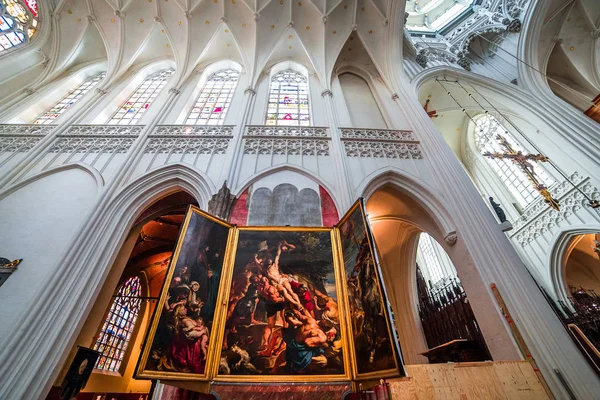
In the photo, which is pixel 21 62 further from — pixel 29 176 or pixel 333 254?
pixel 333 254

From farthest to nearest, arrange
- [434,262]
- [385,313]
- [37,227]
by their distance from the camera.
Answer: [434,262] → [37,227] → [385,313]

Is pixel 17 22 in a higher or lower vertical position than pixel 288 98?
higher

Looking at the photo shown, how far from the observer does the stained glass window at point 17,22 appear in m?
8.44

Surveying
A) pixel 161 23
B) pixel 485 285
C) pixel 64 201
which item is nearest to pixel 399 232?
pixel 485 285

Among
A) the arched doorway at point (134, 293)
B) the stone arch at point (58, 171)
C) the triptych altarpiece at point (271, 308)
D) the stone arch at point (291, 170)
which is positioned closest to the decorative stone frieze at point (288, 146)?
the stone arch at point (291, 170)

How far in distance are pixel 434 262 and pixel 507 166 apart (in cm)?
639

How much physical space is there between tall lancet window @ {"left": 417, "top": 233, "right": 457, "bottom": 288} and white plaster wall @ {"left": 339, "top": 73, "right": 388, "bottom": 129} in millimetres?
7755

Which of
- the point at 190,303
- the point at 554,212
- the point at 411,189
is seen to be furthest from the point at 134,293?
the point at 554,212

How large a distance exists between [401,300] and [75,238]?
9461mm

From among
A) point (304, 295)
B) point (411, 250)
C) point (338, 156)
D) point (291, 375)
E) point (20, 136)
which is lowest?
point (291, 375)

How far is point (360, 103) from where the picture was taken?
938 cm

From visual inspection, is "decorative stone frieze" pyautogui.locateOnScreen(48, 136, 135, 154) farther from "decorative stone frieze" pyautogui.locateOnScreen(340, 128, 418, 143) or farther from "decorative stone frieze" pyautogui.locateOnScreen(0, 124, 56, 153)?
"decorative stone frieze" pyautogui.locateOnScreen(340, 128, 418, 143)

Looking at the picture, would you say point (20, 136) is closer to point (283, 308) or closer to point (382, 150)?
point (283, 308)

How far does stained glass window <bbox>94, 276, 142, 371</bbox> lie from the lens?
8.48m
